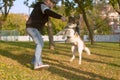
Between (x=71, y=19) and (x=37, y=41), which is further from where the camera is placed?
(x=71, y=19)

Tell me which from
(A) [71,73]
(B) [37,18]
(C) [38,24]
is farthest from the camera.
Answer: (C) [38,24]

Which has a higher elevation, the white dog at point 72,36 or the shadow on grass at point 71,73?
the white dog at point 72,36

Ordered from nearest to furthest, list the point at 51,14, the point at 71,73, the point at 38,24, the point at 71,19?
1. the point at 51,14
2. the point at 71,73
3. the point at 38,24
4. the point at 71,19

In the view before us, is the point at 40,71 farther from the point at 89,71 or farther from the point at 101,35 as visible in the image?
the point at 101,35

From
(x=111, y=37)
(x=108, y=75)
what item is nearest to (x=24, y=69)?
(x=108, y=75)

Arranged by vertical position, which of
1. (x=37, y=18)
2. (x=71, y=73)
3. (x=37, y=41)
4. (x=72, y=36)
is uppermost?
(x=37, y=18)

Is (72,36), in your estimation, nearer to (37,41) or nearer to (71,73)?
(37,41)

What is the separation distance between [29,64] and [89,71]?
1.94 metres

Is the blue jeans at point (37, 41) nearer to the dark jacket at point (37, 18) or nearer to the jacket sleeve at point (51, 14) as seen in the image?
the dark jacket at point (37, 18)

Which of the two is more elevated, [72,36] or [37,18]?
[37,18]

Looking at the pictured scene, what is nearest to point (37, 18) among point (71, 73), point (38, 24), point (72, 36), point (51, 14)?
point (38, 24)

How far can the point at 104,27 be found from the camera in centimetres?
8088

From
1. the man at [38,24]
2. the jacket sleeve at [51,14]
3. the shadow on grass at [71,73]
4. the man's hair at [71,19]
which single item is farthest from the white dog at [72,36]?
the jacket sleeve at [51,14]

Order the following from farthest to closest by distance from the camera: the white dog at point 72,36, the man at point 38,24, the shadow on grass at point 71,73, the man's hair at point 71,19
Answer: the white dog at point 72,36
the man's hair at point 71,19
the man at point 38,24
the shadow on grass at point 71,73
